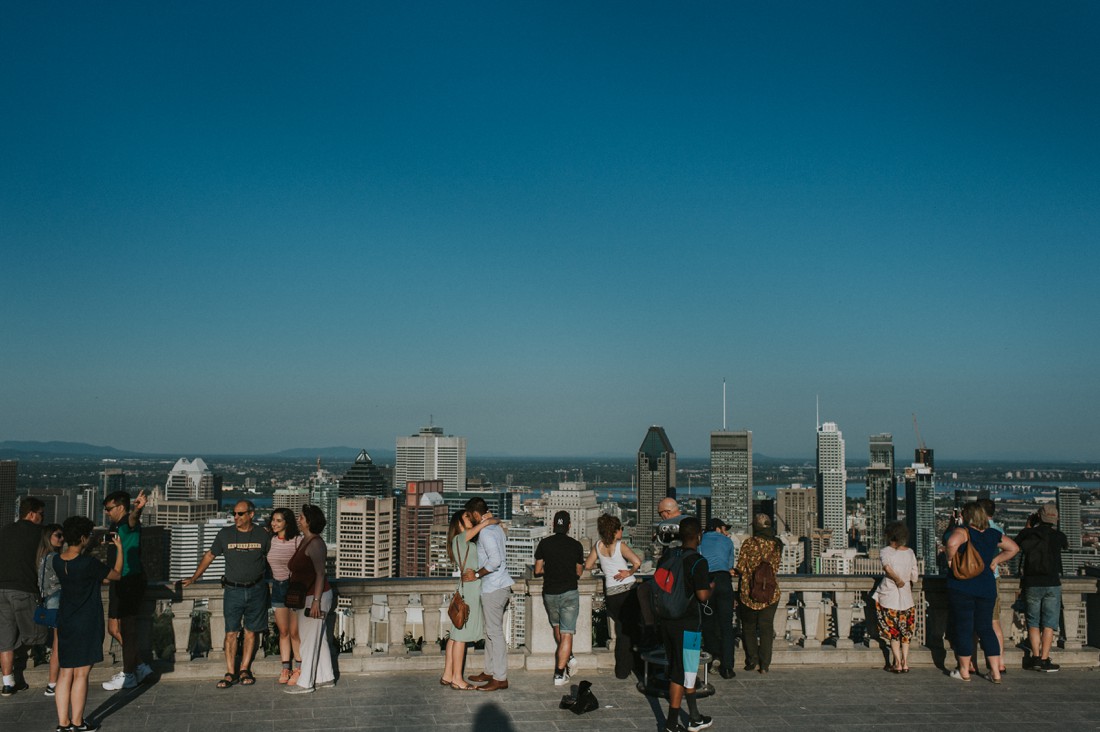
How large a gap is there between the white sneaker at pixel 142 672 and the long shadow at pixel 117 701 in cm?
8

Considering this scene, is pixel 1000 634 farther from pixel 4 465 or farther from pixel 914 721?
pixel 4 465

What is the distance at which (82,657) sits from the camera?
733cm

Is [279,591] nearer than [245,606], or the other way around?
[245,606]

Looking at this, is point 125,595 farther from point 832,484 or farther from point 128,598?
point 832,484

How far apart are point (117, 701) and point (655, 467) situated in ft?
524

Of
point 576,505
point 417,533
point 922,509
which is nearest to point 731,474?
point 922,509

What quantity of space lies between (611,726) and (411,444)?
573 ft

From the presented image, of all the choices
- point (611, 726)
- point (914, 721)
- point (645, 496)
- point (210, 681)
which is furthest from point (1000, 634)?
point (645, 496)

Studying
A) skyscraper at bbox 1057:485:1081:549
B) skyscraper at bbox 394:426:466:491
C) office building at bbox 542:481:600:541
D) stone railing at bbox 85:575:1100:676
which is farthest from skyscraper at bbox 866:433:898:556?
stone railing at bbox 85:575:1100:676

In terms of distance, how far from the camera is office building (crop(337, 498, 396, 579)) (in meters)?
74.8

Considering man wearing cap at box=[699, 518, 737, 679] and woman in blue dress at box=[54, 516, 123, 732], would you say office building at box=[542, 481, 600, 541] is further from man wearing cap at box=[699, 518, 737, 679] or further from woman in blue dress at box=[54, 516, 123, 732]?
woman in blue dress at box=[54, 516, 123, 732]

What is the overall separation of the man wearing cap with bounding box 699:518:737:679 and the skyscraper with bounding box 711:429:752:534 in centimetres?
12928

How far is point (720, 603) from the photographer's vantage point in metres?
9.59

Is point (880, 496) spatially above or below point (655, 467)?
below
